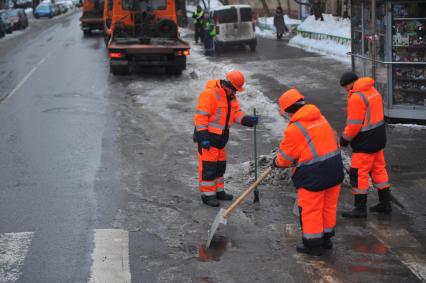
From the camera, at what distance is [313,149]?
6.66 m

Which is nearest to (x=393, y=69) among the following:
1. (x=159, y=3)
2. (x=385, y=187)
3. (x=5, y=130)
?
(x=385, y=187)

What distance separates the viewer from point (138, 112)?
15.2 meters

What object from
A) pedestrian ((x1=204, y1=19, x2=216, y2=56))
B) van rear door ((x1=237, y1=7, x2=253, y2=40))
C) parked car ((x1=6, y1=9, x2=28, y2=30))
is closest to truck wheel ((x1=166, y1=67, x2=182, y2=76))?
pedestrian ((x1=204, y1=19, x2=216, y2=56))

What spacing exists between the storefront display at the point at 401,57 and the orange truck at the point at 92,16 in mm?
28916

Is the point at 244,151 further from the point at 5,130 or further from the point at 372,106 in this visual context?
the point at 5,130

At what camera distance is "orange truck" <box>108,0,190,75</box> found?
20.7 metres

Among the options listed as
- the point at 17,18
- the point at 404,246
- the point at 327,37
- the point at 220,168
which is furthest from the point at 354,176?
the point at 17,18

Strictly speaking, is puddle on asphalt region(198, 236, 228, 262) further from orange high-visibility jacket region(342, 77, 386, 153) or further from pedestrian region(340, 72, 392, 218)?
orange high-visibility jacket region(342, 77, 386, 153)

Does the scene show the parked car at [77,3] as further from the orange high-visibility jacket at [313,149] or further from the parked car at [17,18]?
the orange high-visibility jacket at [313,149]

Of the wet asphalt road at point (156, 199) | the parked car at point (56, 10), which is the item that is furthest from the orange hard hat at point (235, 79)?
the parked car at point (56, 10)

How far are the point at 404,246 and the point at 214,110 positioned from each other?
2733 millimetres

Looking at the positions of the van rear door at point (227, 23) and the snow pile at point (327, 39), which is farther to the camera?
the van rear door at point (227, 23)

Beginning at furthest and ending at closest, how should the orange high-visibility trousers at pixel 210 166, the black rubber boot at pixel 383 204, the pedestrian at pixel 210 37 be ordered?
1. the pedestrian at pixel 210 37
2. the orange high-visibility trousers at pixel 210 166
3. the black rubber boot at pixel 383 204

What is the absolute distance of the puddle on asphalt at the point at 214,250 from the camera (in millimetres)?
6801
